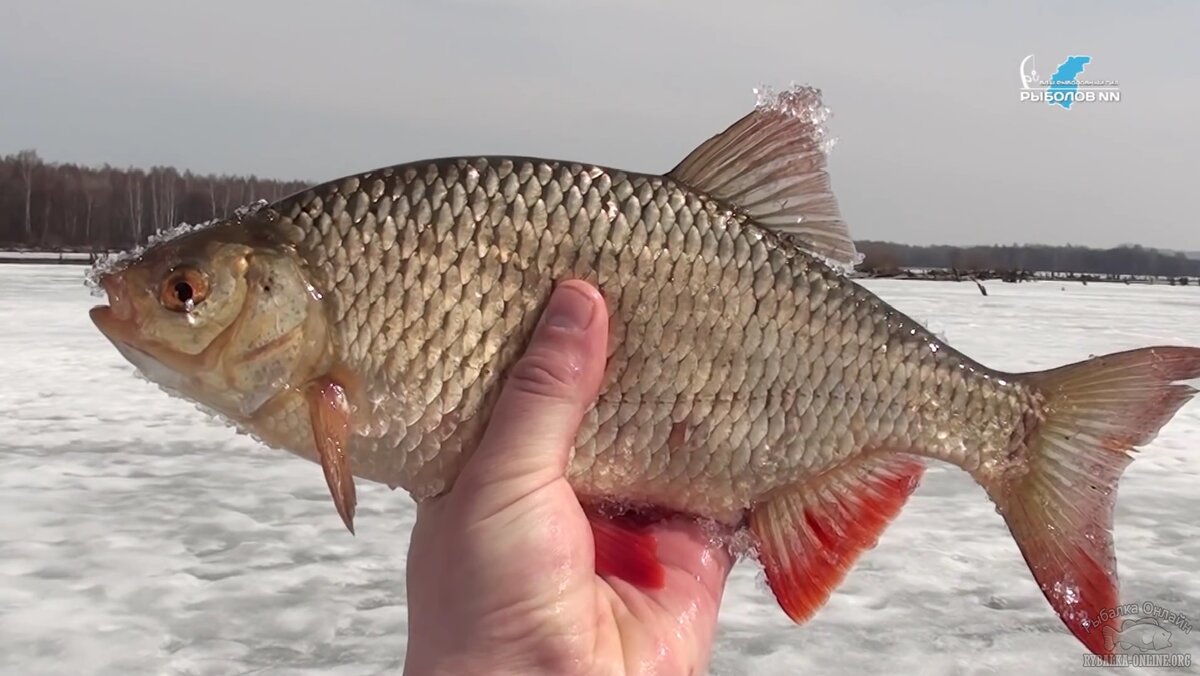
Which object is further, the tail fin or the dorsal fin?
the dorsal fin

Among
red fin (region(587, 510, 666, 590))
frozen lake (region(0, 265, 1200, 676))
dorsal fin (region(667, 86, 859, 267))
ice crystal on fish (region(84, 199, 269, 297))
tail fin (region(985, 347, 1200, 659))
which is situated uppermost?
dorsal fin (region(667, 86, 859, 267))

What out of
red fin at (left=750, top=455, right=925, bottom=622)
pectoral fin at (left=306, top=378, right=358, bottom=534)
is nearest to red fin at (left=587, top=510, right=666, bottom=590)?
red fin at (left=750, top=455, right=925, bottom=622)

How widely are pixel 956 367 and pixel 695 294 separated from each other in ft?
2.21

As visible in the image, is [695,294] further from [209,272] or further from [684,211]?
[209,272]

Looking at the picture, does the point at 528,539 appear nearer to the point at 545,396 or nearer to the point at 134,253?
the point at 545,396

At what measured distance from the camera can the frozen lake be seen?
12.3ft

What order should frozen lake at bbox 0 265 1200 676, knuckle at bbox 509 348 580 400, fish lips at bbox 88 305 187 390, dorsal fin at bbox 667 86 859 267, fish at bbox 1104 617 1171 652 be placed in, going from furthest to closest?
fish at bbox 1104 617 1171 652, frozen lake at bbox 0 265 1200 676, dorsal fin at bbox 667 86 859 267, fish lips at bbox 88 305 187 390, knuckle at bbox 509 348 580 400

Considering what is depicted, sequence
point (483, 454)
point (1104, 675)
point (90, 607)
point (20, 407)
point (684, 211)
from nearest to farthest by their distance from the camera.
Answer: point (483, 454)
point (684, 211)
point (1104, 675)
point (90, 607)
point (20, 407)

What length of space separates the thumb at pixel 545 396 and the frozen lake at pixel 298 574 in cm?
140

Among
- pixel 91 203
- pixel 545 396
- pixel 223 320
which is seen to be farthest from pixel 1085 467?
pixel 91 203

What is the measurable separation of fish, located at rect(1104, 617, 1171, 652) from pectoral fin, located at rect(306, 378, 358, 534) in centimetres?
345

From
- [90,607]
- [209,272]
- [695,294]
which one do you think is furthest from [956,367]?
[90,607]

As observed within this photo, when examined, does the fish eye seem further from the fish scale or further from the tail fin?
the tail fin

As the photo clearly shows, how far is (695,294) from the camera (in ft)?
6.57
